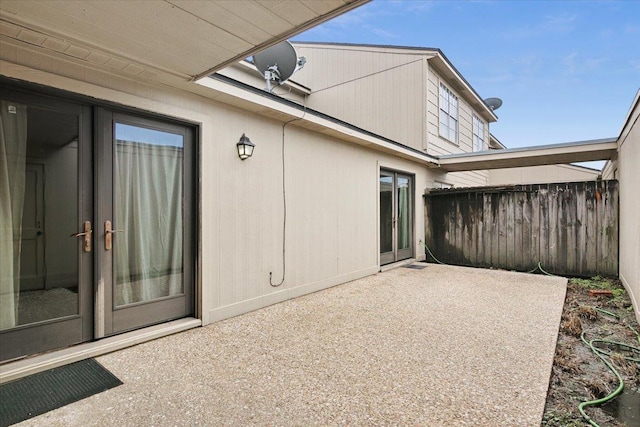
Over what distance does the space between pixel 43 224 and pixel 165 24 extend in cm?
175

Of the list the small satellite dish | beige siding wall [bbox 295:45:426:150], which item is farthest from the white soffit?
the small satellite dish

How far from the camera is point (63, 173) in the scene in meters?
Result: 2.52

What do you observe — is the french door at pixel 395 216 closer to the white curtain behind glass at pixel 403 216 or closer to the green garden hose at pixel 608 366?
the white curtain behind glass at pixel 403 216

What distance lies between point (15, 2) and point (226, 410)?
2583mm

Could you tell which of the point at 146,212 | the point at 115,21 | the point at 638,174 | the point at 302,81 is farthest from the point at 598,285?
the point at 302,81

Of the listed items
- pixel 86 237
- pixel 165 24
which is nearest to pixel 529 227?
pixel 165 24

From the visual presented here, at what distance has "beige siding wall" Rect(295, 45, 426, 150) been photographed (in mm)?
7914

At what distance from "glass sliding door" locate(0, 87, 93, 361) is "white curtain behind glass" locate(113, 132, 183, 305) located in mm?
252

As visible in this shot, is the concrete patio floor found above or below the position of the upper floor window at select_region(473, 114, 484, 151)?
below

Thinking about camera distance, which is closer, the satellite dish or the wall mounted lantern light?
the wall mounted lantern light

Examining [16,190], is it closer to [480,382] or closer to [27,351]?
[27,351]

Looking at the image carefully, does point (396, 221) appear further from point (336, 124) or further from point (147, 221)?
point (147, 221)

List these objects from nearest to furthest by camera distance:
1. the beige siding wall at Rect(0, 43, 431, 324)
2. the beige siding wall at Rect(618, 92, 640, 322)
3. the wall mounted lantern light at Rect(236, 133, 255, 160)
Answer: the beige siding wall at Rect(0, 43, 431, 324) → the beige siding wall at Rect(618, 92, 640, 322) → the wall mounted lantern light at Rect(236, 133, 255, 160)

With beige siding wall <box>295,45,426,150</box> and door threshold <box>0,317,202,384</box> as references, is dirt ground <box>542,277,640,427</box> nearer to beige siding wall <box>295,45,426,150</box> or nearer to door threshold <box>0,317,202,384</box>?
door threshold <box>0,317,202,384</box>
